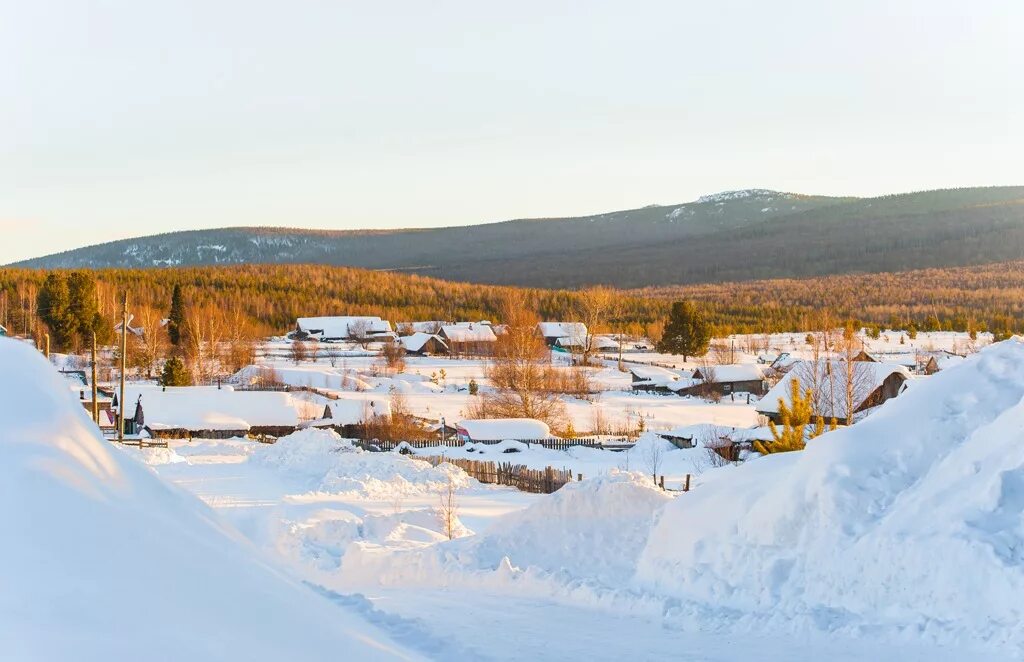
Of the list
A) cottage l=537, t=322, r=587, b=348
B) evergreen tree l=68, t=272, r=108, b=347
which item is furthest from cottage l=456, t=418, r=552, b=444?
cottage l=537, t=322, r=587, b=348

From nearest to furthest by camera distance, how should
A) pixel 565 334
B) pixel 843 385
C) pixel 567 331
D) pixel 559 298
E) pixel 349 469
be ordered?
pixel 349 469 → pixel 843 385 → pixel 567 331 → pixel 565 334 → pixel 559 298

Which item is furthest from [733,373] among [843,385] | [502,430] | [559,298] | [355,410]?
[559,298]

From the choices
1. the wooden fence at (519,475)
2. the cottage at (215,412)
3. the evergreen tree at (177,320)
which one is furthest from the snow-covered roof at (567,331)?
the wooden fence at (519,475)

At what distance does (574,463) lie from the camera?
32.6 meters

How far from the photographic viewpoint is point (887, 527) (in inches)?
364

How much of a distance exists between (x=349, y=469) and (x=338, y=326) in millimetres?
80019

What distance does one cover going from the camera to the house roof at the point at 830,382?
3362cm

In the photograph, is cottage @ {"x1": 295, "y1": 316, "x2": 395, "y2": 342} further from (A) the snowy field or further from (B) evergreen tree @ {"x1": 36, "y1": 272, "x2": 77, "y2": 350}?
(A) the snowy field

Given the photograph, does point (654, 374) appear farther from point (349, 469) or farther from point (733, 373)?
point (349, 469)

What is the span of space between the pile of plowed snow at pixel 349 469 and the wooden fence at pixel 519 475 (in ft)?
1.73

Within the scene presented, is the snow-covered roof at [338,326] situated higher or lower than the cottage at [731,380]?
higher

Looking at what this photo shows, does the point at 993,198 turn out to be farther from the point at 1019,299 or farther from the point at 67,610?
the point at 67,610

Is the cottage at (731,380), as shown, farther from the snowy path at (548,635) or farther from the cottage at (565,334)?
the snowy path at (548,635)

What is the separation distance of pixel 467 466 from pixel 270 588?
85.9ft
